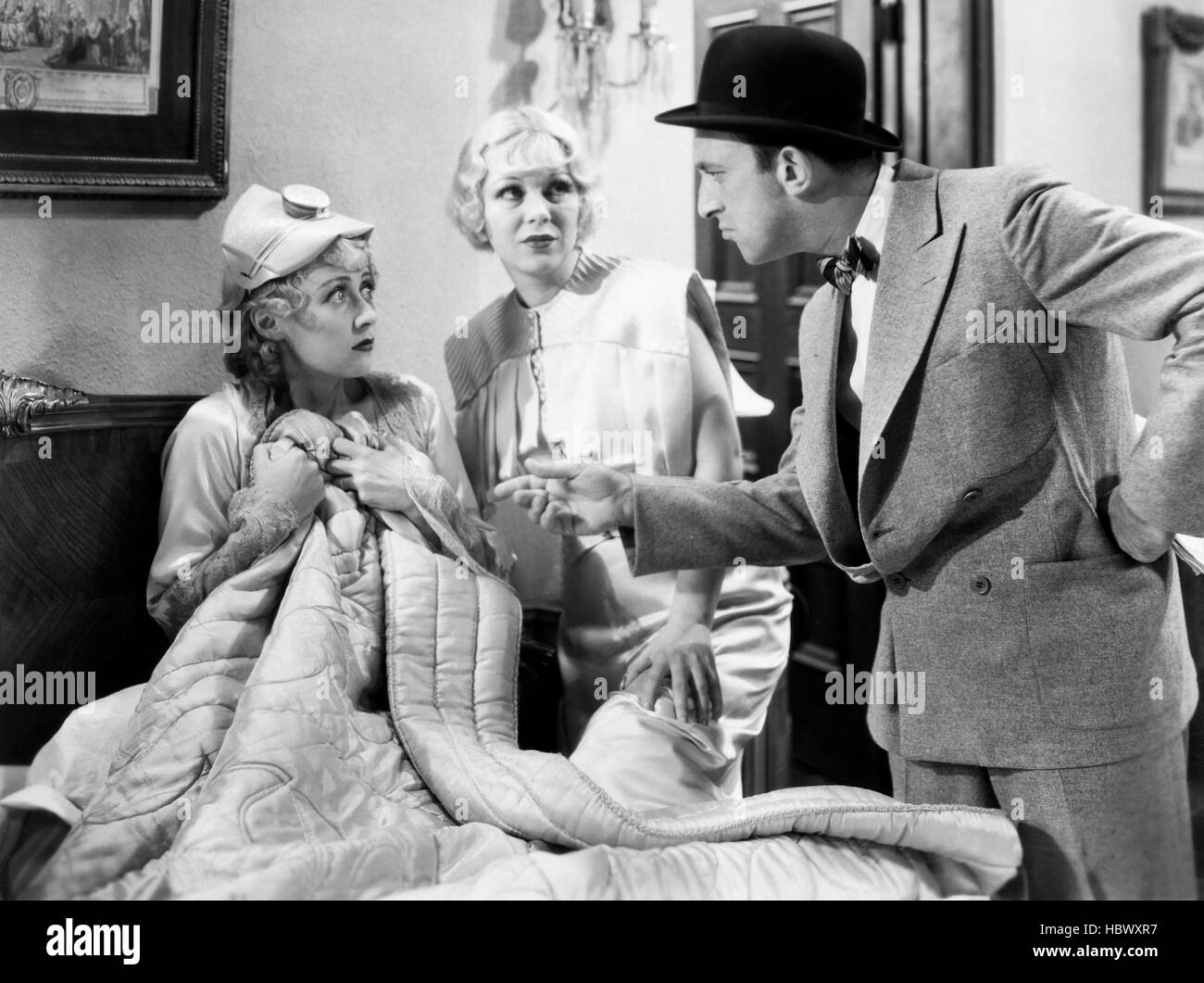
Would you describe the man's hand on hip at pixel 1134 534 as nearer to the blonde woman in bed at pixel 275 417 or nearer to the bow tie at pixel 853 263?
the bow tie at pixel 853 263

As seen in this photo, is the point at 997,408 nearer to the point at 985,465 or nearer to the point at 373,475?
the point at 985,465

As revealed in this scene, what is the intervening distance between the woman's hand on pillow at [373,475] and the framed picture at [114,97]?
16.7 inches

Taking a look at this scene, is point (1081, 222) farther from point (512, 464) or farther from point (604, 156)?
point (512, 464)

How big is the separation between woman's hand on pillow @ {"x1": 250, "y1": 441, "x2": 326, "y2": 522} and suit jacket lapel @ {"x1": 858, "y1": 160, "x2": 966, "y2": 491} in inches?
28.8

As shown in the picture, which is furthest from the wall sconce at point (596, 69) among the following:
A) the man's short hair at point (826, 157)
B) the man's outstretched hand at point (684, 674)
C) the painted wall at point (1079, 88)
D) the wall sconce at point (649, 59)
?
the man's outstretched hand at point (684, 674)

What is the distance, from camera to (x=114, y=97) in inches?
67.5

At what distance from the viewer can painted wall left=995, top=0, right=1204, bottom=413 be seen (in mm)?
1719

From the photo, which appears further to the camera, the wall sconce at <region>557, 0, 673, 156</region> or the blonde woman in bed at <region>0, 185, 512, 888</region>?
the wall sconce at <region>557, 0, 673, 156</region>

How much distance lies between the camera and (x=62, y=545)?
167 cm

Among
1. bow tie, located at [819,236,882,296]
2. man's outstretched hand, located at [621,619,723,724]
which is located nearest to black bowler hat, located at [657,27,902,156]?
bow tie, located at [819,236,882,296]

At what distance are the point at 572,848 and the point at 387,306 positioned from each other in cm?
82

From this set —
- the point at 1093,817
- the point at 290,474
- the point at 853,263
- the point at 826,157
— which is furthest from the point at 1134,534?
the point at 290,474

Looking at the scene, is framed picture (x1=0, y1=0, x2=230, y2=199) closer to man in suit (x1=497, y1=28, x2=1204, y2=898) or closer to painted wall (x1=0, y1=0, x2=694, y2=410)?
painted wall (x1=0, y1=0, x2=694, y2=410)
